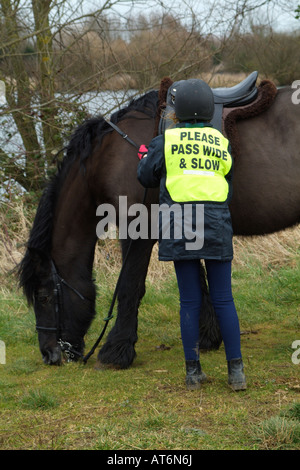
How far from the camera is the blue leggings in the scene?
143 inches

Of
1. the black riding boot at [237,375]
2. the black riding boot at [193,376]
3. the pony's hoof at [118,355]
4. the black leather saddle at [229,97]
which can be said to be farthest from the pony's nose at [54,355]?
the black leather saddle at [229,97]

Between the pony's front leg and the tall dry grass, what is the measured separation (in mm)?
2336

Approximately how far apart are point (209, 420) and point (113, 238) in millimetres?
4425

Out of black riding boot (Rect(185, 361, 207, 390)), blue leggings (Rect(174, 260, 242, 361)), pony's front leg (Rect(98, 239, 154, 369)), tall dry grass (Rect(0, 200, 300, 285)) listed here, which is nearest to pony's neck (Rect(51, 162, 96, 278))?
pony's front leg (Rect(98, 239, 154, 369))

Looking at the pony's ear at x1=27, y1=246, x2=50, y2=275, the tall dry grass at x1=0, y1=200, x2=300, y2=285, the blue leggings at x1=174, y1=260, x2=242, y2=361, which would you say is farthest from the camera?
the tall dry grass at x1=0, y1=200, x2=300, y2=285

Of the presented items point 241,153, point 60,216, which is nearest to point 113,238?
point 60,216

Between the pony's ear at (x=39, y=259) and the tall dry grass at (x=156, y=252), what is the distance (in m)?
2.36

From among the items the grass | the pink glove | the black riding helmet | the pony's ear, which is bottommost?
the grass

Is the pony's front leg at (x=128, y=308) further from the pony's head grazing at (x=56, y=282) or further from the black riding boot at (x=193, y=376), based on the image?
the black riding boot at (x=193, y=376)

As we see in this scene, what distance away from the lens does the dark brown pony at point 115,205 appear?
4.15 m

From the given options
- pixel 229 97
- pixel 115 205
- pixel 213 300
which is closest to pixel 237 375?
pixel 213 300

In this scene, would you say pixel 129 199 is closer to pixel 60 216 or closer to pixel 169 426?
pixel 60 216

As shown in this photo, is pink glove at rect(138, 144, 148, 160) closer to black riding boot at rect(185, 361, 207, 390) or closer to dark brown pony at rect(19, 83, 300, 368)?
dark brown pony at rect(19, 83, 300, 368)
